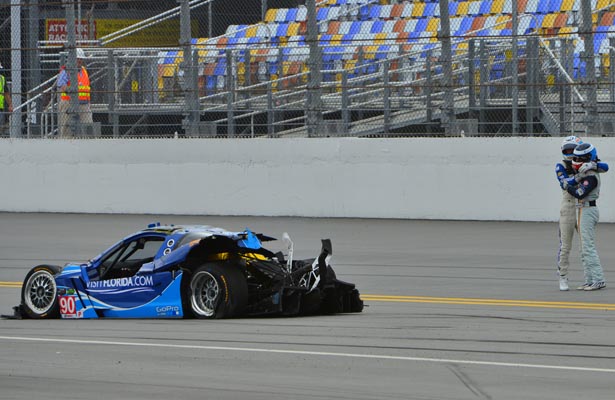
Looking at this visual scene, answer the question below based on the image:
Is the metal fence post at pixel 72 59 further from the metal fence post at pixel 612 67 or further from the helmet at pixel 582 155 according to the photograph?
the helmet at pixel 582 155

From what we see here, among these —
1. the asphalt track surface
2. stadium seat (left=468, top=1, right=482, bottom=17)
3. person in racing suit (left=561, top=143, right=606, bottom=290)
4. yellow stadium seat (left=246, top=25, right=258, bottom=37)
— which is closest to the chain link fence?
yellow stadium seat (left=246, top=25, right=258, bottom=37)

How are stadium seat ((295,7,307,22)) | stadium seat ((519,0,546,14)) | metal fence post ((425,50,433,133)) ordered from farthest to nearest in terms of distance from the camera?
stadium seat ((295,7,307,22)) → stadium seat ((519,0,546,14)) → metal fence post ((425,50,433,133))

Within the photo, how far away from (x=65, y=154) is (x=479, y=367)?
1696 centimetres

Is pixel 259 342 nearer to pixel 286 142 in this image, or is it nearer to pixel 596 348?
pixel 596 348

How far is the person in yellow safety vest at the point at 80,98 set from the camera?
2438cm

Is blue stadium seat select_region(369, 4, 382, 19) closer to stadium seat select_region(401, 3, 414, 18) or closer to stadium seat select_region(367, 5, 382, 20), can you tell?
stadium seat select_region(367, 5, 382, 20)

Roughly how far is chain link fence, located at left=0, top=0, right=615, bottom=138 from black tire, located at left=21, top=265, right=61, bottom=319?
10.2 m

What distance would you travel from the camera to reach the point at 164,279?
38.2 feet

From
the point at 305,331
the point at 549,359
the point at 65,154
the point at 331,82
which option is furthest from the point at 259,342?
the point at 65,154

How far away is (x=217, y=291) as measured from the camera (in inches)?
449

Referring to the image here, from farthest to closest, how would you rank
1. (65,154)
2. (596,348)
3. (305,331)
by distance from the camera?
(65,154) → (305,331) → (596,348)

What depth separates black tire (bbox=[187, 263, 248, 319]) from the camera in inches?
446

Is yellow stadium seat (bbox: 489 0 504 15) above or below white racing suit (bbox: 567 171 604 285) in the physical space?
above

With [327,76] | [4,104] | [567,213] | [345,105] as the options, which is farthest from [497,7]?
[567,213]
